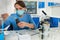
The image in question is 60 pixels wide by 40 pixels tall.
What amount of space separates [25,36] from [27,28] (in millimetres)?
95

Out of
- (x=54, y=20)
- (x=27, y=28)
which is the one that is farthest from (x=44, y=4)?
(x=27, y=28)

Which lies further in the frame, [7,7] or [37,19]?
[37,19]

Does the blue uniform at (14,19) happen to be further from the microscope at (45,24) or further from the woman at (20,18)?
the microscope at (45,24)

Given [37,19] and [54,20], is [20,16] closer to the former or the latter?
[37,19]

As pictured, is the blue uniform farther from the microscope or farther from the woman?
the microscope

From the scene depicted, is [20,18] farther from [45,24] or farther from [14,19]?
[45,24]

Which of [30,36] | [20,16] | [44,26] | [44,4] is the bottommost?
[30,36]

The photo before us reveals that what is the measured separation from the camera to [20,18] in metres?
1.20

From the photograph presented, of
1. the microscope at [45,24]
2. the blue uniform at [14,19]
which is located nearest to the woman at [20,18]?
the blue uniform at [14,19]

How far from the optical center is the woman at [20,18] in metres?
1.19

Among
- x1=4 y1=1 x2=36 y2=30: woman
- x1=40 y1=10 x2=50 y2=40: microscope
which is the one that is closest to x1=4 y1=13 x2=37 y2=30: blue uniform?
x1=4 y1=1 x2=36 y2=30: woman

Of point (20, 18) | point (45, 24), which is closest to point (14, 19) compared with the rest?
point (20, 18)

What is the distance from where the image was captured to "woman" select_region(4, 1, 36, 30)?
1189mm

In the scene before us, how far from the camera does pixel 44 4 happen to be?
4.17 ft
